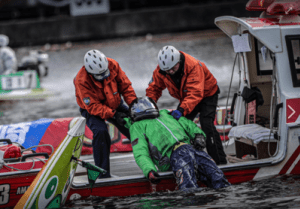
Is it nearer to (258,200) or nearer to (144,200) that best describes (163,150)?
(144,200)

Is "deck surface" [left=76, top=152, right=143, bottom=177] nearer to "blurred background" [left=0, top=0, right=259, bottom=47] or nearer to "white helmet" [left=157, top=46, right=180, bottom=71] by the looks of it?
"white helmet" [left=157, top=46, right=180, bottom=71]

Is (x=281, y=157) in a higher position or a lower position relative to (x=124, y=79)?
lower

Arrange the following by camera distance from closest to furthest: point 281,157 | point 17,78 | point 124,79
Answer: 1. point 281,157
2. point 124,79
3. point 17,78

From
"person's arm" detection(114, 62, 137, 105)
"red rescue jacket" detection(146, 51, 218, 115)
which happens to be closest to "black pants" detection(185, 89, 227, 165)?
"red rescue jacket" detection(146, 51, 218, 115)

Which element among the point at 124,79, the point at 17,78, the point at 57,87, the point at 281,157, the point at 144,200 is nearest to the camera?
the point at 144,200

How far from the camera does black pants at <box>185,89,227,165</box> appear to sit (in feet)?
18.5

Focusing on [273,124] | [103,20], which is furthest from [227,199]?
[103,20]

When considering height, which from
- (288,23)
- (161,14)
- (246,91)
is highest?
(161,14)

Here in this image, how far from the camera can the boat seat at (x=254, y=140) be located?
211 inches

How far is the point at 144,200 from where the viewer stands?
474cm

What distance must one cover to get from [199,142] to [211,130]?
0.82 m

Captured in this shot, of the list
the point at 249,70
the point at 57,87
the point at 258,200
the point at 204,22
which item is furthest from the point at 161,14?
the point at 258,200

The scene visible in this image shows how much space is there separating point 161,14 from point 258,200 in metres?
28.5

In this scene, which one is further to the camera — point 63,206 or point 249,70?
point 249,70
